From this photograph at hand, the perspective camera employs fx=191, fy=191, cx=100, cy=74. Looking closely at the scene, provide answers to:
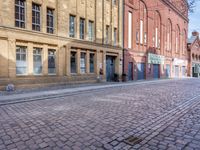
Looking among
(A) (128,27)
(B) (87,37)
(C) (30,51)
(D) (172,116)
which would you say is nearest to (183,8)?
(D) (172,116)

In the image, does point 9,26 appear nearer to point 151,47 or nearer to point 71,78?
point 71,78

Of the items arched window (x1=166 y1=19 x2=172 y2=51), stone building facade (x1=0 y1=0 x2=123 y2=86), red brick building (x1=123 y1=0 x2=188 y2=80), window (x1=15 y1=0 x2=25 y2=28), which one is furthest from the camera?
arched window (x1=166 y1=19 x2=172 y2=51)

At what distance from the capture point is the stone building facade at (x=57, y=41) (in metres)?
14.0

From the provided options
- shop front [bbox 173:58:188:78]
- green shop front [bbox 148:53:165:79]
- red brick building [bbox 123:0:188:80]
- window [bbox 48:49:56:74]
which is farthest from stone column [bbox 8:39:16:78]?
shop front [bbox 173:58:188:78]

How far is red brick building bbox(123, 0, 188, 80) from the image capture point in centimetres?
2672

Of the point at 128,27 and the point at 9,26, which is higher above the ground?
the point at 128,27

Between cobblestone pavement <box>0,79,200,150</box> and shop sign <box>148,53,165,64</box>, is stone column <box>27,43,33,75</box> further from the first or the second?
shop sign <box>148,53,165,64</box>

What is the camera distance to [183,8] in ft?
27.3

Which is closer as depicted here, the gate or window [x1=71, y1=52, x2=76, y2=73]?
window [x1=71, y1=52, x2=76, y2=73]

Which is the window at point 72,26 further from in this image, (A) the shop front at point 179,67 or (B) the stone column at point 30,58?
(A) the shop front at point 179,67

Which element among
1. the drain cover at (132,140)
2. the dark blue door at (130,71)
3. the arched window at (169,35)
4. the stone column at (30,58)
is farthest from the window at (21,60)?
the arched window at (169,35)

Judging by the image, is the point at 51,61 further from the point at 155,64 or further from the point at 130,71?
the point at 155,64

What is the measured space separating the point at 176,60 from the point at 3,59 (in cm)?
3861

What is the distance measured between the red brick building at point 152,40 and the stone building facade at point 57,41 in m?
3.23
